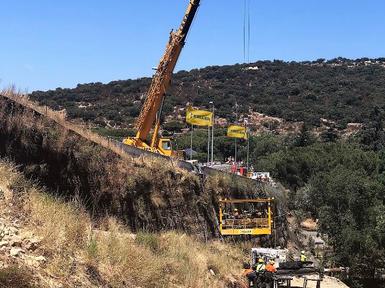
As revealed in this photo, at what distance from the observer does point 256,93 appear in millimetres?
141500

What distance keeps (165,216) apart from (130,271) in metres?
10.7

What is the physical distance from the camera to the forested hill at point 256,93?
110500 mm

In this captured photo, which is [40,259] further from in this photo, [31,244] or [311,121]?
[311,121]

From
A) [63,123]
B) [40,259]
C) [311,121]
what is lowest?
[40,259]

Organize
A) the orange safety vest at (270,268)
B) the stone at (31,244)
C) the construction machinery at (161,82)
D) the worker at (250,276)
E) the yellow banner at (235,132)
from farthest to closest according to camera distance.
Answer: the yellow banner at (235,132)
the construction machinery at (161,82)
the orange safety vest at (270,268)
the worker at (250,276)
the stone at (31,244)

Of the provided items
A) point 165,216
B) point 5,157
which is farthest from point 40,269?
point 165,216

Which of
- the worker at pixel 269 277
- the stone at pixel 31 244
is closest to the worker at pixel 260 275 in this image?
the worker at pixel 269 277

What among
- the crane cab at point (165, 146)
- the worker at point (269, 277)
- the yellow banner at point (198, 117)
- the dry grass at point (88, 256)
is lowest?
the worker at point (269, 277)

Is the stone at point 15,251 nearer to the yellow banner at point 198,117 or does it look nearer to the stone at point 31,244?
the stone at point 31,244

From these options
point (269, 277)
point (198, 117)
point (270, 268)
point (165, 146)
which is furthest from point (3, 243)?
point (198, 117)

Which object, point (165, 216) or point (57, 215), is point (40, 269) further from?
point (165, 216)

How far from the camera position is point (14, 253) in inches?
280

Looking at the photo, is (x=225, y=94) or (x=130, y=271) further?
(x=225, y=94)

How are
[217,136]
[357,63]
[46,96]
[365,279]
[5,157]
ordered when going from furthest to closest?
[357,63]
[46,96]
[217,136]
[365,279]
[5,157]
